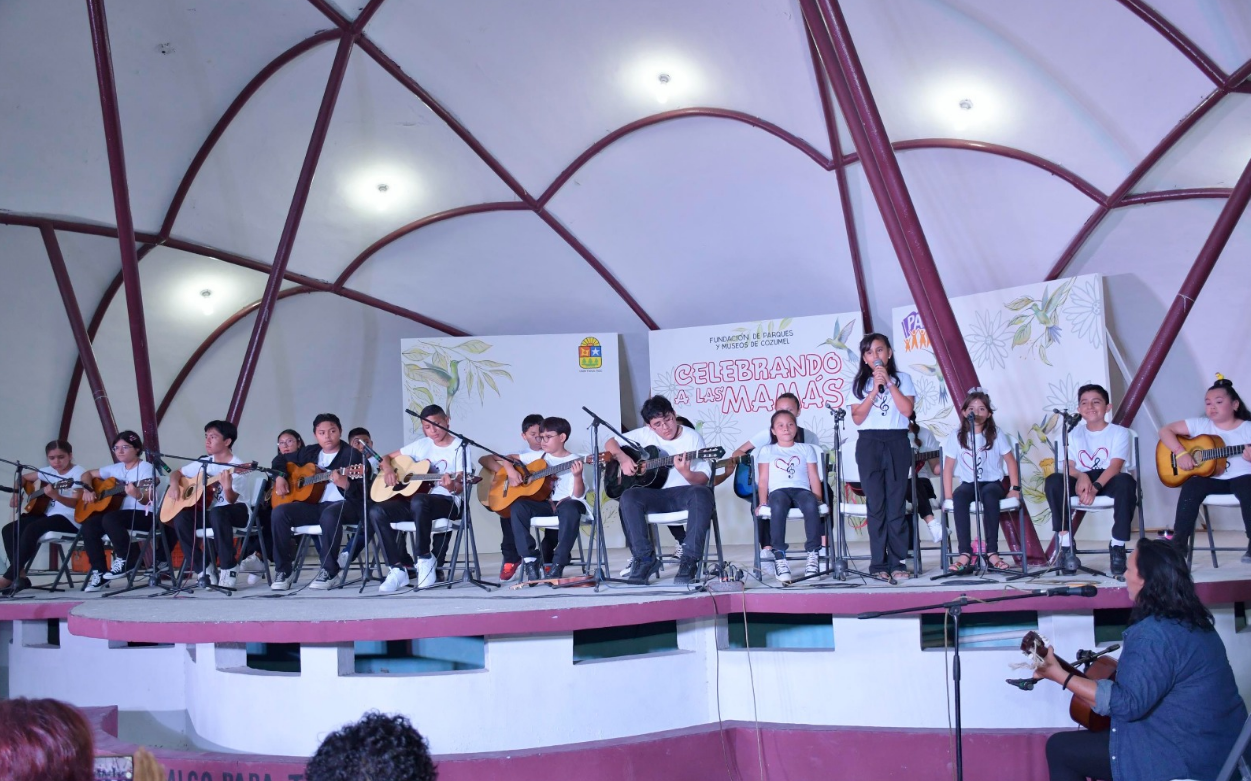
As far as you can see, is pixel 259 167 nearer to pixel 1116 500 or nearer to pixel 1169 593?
pixel 1116 500

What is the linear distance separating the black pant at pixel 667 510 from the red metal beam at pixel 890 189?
72.1 inches

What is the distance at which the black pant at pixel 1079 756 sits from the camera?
3.89 metres

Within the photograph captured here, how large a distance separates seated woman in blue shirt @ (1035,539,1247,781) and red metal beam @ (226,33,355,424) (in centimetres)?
813

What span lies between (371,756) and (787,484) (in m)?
5.07

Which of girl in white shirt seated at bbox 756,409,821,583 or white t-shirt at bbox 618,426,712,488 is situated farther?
white t-shirt at bbox 618,426,712,488

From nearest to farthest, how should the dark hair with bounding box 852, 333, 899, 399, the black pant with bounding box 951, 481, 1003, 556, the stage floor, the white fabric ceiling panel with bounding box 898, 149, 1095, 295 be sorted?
the stage floor → the dark hair with bounding box 852, 333, 899, 399 → the black pant with bounding box 951, 481, 1003, 556 → the white fabric ceiling panel with bounding box 898, 149, 1095, 295

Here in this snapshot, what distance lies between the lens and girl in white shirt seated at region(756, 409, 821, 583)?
6.34 metres

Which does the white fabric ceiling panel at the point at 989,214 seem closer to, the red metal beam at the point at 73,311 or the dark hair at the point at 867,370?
the dark hair at the point at 867,370

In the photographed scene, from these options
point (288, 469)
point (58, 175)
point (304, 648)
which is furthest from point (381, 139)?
point (304, 648)

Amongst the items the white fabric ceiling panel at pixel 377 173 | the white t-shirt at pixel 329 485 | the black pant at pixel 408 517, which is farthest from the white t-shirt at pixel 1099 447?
the white fabric ceiling panel at pixel 377 173

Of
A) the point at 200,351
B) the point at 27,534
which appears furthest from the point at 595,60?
the point at 27,534

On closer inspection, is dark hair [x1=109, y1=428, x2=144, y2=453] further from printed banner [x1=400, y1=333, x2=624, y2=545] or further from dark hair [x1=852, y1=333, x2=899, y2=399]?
dark hair [x1=852, y1=333, x2=899, y2=399]

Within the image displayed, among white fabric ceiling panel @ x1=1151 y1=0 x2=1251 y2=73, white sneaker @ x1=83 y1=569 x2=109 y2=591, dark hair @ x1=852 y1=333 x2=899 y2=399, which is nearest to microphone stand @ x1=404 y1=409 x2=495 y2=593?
dark hair @ x1=852 y1=333 x2=899 y2=399

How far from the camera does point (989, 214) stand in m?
→ 9.83
